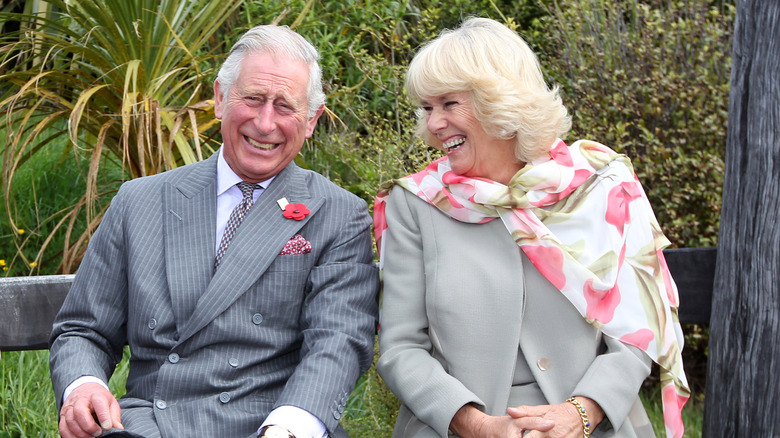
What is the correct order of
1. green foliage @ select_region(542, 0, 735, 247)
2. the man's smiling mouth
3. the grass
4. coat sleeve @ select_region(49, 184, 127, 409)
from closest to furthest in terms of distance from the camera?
coat sleeve @ select_region(49, 184, 127, 409), the man's smiling mouth, the grass, green foliage @ select_region(542, 0, 735, 247)

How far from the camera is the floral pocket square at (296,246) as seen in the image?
2.68 metres

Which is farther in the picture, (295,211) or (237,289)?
(295,211)

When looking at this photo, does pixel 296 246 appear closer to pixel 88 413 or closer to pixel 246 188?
pixel 246 188

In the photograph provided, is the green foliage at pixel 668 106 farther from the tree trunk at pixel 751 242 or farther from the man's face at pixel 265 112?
the man's face at pixel 265 112

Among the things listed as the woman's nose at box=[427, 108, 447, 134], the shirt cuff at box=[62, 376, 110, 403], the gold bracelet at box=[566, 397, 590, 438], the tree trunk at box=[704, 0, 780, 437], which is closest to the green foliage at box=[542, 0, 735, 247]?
the tree trunk at box=[704, 0, 780, 437]

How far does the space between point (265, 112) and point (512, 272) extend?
2.92 ft

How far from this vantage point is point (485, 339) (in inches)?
104

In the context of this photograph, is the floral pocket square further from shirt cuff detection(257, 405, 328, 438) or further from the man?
shirt cuff detection(257, 405, 328, 438)

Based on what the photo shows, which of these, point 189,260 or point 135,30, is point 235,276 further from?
point 135,30

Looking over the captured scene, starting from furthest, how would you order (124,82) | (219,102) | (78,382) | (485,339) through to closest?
(124,82), (219,102), (485,339), (78,382)

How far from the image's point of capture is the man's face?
8.87 ft

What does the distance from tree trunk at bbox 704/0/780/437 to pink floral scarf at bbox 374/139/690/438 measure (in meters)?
0.35

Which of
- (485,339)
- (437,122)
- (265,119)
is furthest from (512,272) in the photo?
(265,119)

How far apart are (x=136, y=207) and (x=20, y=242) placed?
8.43 ft
